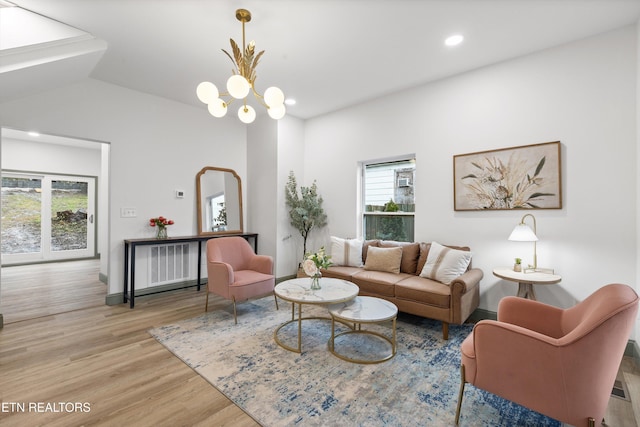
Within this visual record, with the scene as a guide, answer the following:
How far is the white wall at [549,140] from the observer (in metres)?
2.66

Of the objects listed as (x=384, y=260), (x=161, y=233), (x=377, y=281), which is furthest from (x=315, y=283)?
(x=161, y=233)

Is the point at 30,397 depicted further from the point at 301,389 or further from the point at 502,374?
the point at 502,374

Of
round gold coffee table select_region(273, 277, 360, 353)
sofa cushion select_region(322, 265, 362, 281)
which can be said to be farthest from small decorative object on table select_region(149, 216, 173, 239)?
sofa cushion select_region(322, 265, 362, 281)

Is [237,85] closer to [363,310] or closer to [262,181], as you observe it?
[363,310]

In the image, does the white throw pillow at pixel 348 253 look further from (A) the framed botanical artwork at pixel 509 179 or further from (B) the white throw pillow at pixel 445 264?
(A) the framed botanical artwork at pixel 509 179

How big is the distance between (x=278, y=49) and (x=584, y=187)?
3.40 metres

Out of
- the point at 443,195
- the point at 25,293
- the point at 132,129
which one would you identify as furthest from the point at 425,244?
the point at 25,293

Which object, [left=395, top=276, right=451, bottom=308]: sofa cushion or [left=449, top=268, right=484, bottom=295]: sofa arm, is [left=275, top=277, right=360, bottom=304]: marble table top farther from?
[left=449, top=268, right=484, bottom=295]: sofa arm

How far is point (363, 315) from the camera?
246cm

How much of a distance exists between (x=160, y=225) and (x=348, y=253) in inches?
111

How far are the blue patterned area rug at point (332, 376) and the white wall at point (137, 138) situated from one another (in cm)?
188

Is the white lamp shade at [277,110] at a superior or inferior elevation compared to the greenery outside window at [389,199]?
superior

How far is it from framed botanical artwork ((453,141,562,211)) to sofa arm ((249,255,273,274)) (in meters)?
2.50

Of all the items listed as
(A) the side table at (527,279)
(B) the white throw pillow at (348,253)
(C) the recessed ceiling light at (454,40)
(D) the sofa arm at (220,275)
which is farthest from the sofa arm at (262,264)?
(C) the recessed ceiling light at (454,40)
